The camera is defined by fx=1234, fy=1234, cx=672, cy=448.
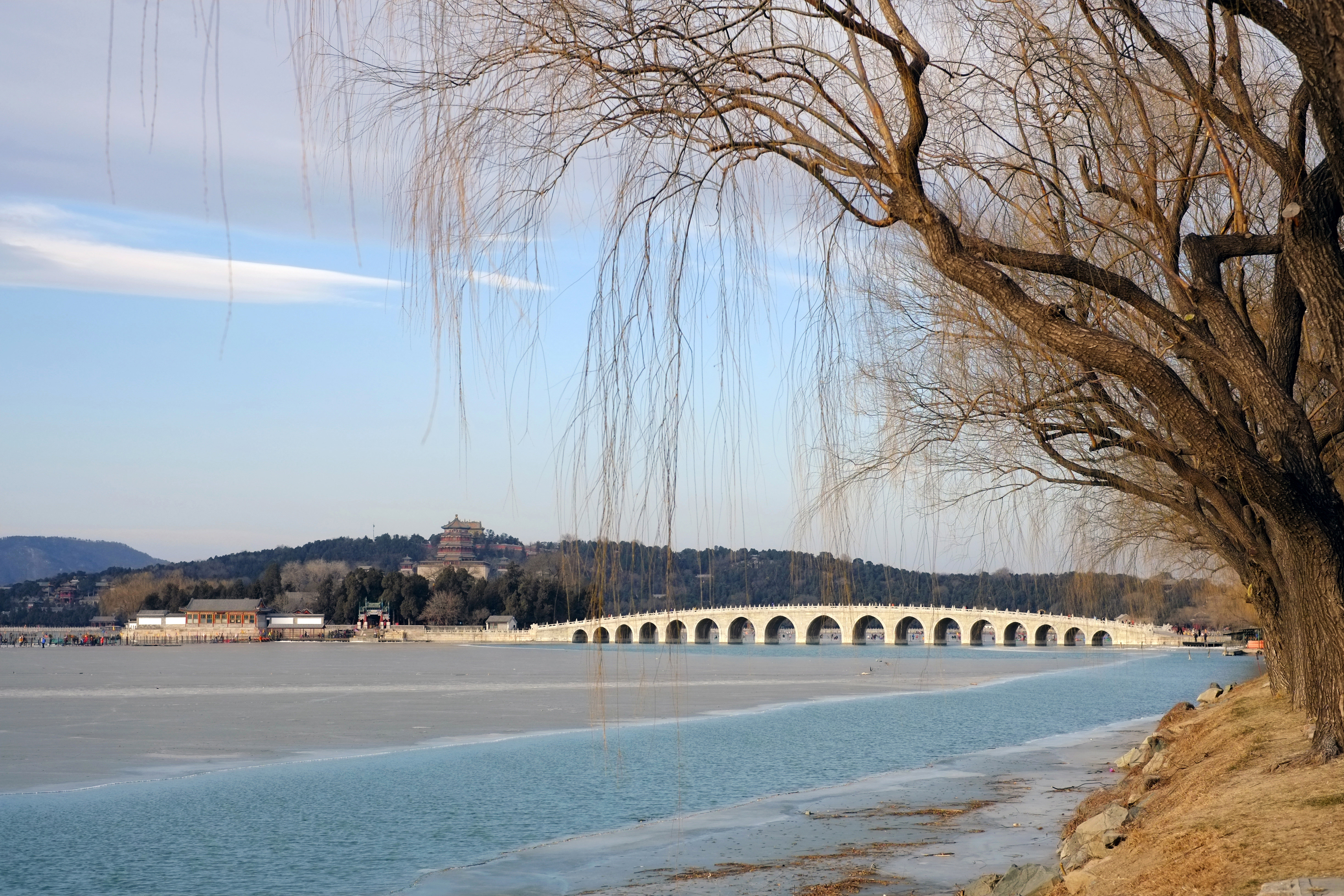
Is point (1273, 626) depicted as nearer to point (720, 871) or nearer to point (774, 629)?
point (720, 871)

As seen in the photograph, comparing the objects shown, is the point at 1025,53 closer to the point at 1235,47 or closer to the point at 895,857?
the point at 1235,47

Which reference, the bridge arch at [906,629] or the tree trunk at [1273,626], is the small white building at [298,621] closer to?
the bridge arch at [906,629]

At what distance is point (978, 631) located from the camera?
118 meters

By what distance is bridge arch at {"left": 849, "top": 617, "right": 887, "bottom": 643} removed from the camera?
111750 mm

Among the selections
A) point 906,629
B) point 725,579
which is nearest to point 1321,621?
point 725,579

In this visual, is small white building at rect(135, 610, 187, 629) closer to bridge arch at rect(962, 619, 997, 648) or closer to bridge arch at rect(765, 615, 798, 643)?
bridge arch at rect(765, 615, 798, 643)

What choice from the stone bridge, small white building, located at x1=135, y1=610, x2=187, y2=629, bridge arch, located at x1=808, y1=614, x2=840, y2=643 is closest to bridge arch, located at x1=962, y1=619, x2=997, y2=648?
the stone bridge

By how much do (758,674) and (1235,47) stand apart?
2154 inches

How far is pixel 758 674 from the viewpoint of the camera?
200 feet

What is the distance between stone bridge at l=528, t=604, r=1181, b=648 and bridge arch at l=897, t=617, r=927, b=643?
195 millimetres

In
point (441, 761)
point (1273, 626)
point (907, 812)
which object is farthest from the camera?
point (441, 761)

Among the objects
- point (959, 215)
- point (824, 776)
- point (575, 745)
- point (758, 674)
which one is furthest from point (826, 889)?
point (758, 674)

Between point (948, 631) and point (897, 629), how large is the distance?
2497 centimetres

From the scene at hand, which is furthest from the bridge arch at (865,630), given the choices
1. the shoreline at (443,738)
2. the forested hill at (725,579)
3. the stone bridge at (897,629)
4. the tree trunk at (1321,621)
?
the forested hill at (725,579)
